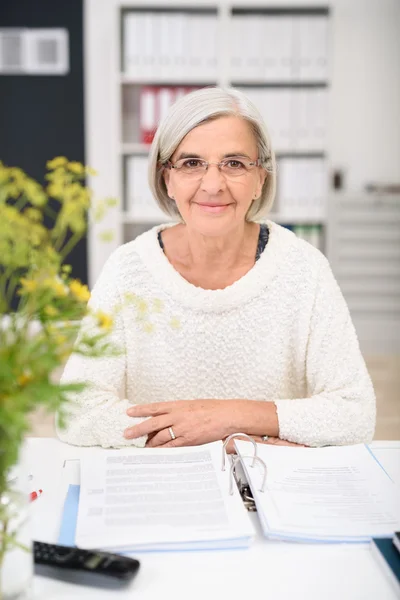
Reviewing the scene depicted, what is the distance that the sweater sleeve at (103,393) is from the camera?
4.23ft

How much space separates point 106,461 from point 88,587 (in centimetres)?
32

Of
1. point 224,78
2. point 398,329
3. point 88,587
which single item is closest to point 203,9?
point 224,78

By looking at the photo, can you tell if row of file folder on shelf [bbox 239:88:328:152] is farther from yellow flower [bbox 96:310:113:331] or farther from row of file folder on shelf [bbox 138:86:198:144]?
yellow flower [bbox 96:310:113:331]

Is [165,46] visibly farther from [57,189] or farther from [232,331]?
[57,189]

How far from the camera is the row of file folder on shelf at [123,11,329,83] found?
4.04 m

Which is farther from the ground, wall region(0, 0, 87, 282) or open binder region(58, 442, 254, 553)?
wall region(0, 0, 87, 282)

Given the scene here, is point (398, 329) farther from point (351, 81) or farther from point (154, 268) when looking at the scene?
point (154, 268)

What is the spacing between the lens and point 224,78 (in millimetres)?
4121

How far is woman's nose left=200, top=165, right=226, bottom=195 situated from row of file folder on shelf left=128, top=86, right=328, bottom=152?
8.97ft

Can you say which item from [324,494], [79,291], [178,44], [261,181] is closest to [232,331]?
[261,181]

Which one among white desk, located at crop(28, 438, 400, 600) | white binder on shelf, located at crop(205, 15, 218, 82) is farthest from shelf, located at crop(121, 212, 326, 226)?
white desk, located at crop(28, 438, 400, 600)

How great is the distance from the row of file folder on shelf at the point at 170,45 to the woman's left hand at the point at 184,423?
3.17 meters

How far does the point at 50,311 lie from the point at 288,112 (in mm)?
3676

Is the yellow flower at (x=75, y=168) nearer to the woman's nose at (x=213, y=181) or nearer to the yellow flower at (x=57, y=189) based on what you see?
the yellow flower at (x=57, y=189)
